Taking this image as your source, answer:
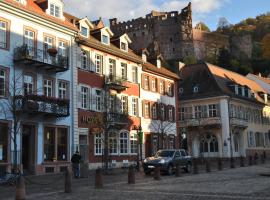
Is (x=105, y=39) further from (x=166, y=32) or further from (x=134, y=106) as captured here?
(x=166, y=32)

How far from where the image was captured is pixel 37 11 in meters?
34.8

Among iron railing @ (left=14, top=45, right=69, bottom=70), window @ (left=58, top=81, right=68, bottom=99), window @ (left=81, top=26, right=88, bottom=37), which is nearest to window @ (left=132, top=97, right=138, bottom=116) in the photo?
window @ (left=81, top=26, right=88, bottom=37)

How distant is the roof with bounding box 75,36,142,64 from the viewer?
39.5 metres

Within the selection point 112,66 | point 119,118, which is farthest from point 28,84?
point 112,66

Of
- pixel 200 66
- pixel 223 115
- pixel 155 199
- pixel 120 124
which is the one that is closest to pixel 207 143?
pixel 223 115

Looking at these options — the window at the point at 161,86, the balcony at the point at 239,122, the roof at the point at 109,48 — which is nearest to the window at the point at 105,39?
the roof at the point at 109,48

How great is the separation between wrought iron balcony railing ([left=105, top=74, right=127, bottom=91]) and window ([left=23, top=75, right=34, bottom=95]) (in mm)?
9222

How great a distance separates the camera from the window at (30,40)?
3356 centimetres

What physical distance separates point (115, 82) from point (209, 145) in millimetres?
24741

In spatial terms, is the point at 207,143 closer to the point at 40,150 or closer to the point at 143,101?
the point at 143,101

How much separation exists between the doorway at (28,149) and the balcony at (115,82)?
10.1m

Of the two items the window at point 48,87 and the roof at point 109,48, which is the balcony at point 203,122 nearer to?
the roof at point 109,48

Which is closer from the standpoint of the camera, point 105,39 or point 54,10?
point 54,10

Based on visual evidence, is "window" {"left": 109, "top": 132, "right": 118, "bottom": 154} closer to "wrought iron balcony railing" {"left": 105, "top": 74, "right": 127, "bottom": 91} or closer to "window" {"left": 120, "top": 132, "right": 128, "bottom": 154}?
"window" {"left": 120, "top": 132, "right": 128, "bottom": 154}
